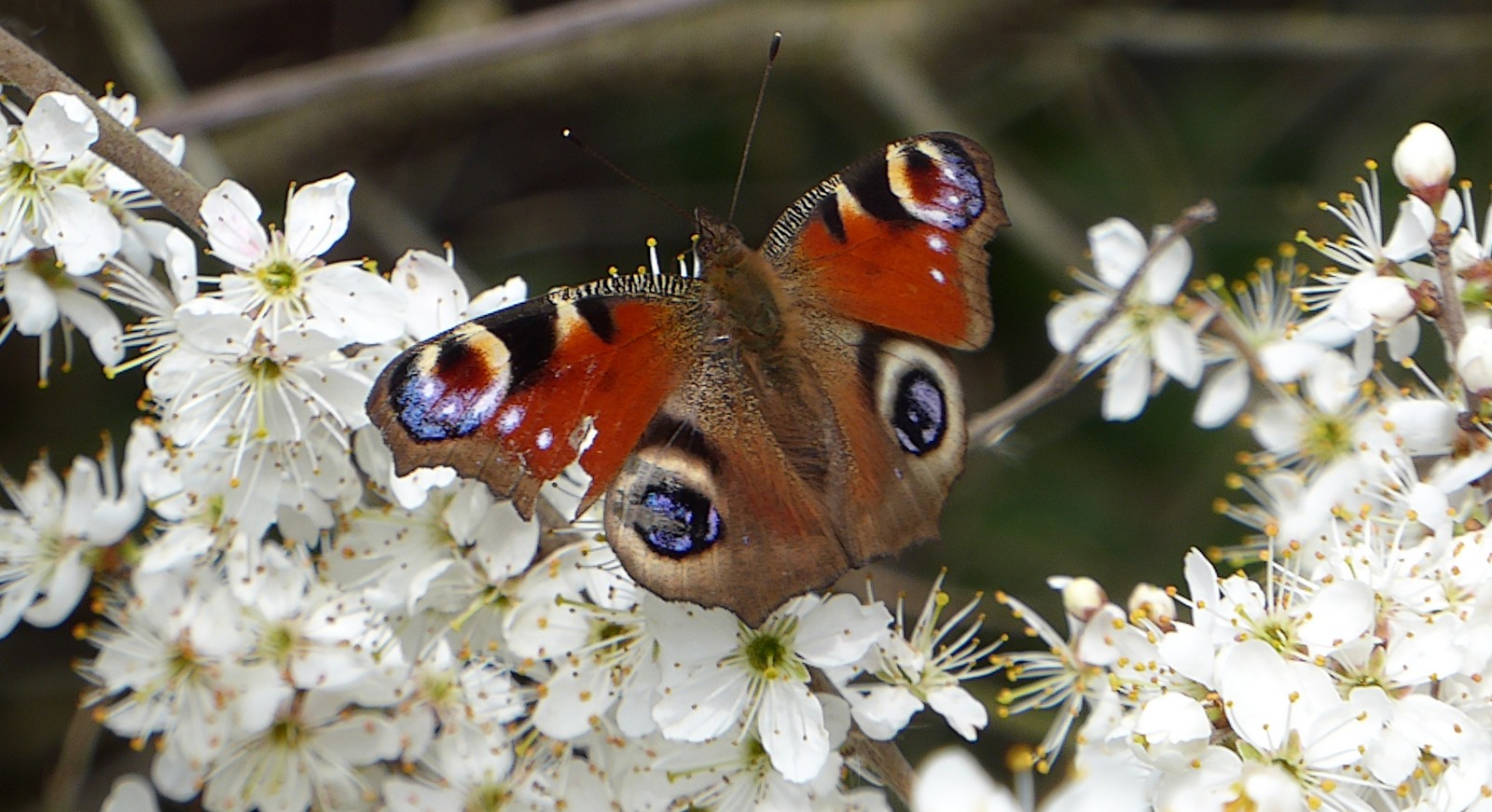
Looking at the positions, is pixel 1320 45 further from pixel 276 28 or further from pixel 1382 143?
pixel 276 28

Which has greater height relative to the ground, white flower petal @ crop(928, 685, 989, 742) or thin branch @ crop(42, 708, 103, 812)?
white flower petal @ crop(928, 685, 989, 742)

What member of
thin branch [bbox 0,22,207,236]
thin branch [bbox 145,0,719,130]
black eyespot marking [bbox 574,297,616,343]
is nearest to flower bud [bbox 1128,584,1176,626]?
black eyespot marking [bbox 574,297,616,343]

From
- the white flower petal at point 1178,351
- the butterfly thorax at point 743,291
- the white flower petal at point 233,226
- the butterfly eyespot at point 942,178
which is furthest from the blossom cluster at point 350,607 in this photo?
the white flower petal at point 1178,351

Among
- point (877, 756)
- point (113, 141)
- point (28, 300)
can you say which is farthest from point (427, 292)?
point (877, 756)

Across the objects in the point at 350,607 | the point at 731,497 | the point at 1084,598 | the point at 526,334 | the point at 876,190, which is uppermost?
the point at 876,190

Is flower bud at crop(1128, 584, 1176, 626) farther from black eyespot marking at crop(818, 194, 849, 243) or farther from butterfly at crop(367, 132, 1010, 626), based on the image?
black eyespot marking at crop(818, 194, 849, 243)

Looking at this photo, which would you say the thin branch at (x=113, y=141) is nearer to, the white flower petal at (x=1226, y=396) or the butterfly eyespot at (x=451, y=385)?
the butterfly eyespot at (x=451, y=385)

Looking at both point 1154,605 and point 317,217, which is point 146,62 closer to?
point 317,217
